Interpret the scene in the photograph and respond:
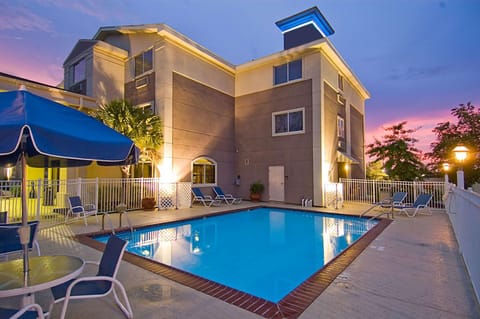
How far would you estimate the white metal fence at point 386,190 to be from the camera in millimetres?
12641

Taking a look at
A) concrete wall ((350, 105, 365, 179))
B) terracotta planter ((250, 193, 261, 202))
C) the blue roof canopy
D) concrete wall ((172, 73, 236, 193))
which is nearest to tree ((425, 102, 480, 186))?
concrete wall ((350, 105, 365, 179))

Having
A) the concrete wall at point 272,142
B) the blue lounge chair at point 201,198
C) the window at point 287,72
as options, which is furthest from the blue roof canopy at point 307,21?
the blue lounge chair at point 201,198

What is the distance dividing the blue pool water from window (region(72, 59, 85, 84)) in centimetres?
1169

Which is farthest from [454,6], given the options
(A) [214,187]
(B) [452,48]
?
(A) [214,187]

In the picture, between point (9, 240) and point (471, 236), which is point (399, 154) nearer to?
point (471, 236)

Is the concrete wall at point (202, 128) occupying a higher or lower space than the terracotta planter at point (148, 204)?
higher

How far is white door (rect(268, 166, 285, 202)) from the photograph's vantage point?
48.4ft

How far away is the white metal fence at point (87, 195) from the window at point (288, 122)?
6159 mm

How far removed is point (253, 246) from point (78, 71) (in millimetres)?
15405

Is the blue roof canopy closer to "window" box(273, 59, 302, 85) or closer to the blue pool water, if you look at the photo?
"window" box(273, 59, 302, 85)

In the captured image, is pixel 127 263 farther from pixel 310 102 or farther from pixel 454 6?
pixel 454 6

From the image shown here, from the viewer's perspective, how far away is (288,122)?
14.8 meters

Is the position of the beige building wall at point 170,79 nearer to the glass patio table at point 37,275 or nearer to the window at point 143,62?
the window at point 143,62

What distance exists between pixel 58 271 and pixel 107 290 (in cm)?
54
